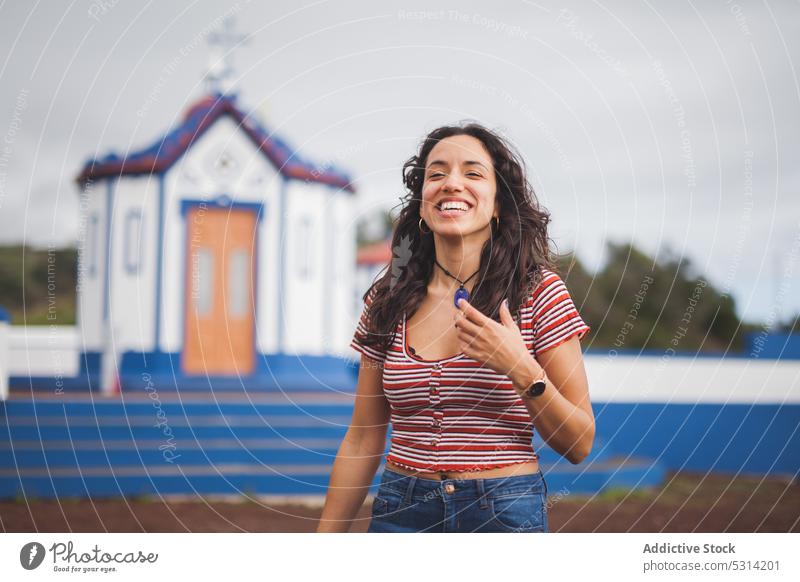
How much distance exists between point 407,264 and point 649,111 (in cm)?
235

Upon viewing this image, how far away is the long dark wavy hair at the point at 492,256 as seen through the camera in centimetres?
205

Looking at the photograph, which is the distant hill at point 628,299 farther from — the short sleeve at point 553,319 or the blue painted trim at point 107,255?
the short sleeve at point 553,319

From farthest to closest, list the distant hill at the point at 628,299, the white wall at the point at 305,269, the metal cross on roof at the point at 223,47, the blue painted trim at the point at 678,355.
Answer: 1. the distant hill at the point at 628,299
2. the white wall at the point at 305,269
3. the blue painted trim at the point at 678,355
4. the metal cross on roof at the point at 223,47

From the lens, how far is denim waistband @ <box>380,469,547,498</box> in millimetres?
1913

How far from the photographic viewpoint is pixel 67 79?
161 inches

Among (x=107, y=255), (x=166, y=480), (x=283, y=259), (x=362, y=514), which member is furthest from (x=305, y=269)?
(x=362, y=514)

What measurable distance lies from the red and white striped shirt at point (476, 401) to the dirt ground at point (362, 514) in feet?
9.81

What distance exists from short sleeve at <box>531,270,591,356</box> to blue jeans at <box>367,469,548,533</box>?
316mm

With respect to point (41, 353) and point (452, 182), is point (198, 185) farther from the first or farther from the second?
point (452, 182)

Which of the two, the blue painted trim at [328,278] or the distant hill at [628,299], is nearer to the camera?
the blue painted trim at [328,278]

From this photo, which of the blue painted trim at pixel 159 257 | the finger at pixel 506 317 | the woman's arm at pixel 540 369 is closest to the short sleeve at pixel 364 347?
the woman's arm at pixel 540 369

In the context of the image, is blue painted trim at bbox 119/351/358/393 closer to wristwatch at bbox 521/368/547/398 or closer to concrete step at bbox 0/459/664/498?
concrete step at bbox 0/459/664/498

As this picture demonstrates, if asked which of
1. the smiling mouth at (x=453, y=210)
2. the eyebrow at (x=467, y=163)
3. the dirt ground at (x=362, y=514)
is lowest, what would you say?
the dirt ground at (x=362, y=514)

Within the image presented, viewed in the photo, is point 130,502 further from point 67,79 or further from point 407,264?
point 407,264
